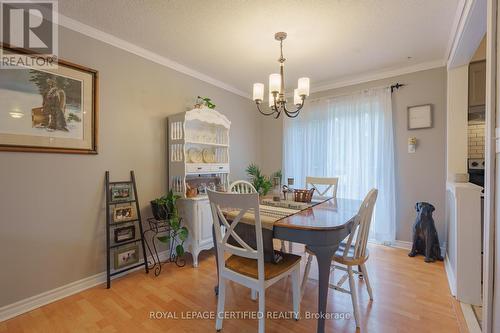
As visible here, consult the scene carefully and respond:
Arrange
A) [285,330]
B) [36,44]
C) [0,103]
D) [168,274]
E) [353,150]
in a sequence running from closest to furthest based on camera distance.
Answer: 1. [285,330]
2. [0,103]
3. [36,44]
4. [168,274]
5. [353,150]

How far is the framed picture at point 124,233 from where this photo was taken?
7.82ft

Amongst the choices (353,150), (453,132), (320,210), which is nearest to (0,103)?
(320,210)

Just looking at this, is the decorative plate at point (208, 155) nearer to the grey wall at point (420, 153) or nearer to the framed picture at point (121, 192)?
the framed picture at point (121, 192)

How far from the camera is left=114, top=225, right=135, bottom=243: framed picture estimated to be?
2.38 meters

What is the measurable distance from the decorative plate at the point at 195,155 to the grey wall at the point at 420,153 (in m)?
2.72

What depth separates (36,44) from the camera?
6.45 feet

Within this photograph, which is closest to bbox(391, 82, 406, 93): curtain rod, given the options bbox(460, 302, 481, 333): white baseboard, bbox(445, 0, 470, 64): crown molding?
bbox(445, 0, 470, 64): crown molding

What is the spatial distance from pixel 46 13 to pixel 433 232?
4.55 m

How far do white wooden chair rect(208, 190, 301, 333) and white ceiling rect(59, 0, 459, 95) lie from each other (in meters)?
1.60

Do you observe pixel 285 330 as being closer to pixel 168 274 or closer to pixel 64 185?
pixel 168 274

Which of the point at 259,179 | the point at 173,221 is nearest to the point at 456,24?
the point at 259,179

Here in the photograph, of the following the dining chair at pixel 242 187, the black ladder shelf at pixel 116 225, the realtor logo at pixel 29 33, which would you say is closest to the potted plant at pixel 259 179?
the dining chair at pixel 242 187

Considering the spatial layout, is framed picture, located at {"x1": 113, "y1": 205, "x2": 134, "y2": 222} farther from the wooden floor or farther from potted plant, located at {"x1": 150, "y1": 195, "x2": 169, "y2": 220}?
the wooden floor

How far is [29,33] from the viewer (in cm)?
194
